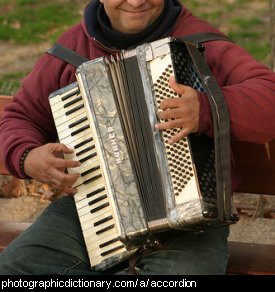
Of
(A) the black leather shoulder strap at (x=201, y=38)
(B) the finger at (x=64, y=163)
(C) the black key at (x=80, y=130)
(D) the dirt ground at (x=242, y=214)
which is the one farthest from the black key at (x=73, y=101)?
(D) the dirt ground at (x=242, y=214)

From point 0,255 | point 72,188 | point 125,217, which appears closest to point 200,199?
point 125,217

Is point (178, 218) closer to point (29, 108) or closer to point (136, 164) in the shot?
→ point (136, 164)

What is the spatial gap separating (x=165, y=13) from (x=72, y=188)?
33.1 inches

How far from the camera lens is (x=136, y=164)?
333cm

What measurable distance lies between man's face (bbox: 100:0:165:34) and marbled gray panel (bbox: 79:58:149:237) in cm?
30

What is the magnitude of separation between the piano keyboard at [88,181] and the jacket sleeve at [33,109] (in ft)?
0.83

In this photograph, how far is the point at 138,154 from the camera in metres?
3.33

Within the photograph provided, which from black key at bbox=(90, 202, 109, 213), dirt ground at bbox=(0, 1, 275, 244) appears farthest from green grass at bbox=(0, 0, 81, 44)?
black key at bbox=(90, 202, 109, 213)

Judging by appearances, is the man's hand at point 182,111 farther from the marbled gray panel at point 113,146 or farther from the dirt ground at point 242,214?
the dirt ground at point 242,214

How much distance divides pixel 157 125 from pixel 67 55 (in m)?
0.58

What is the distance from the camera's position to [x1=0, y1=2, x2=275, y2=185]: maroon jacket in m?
3.27

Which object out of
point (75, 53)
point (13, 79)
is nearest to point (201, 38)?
point (75, 53)

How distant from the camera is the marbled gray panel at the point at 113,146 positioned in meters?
3.30

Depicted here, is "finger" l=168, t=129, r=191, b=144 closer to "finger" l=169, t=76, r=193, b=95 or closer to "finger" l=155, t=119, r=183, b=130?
"finger" l=155, t=119, r=183, b=130
